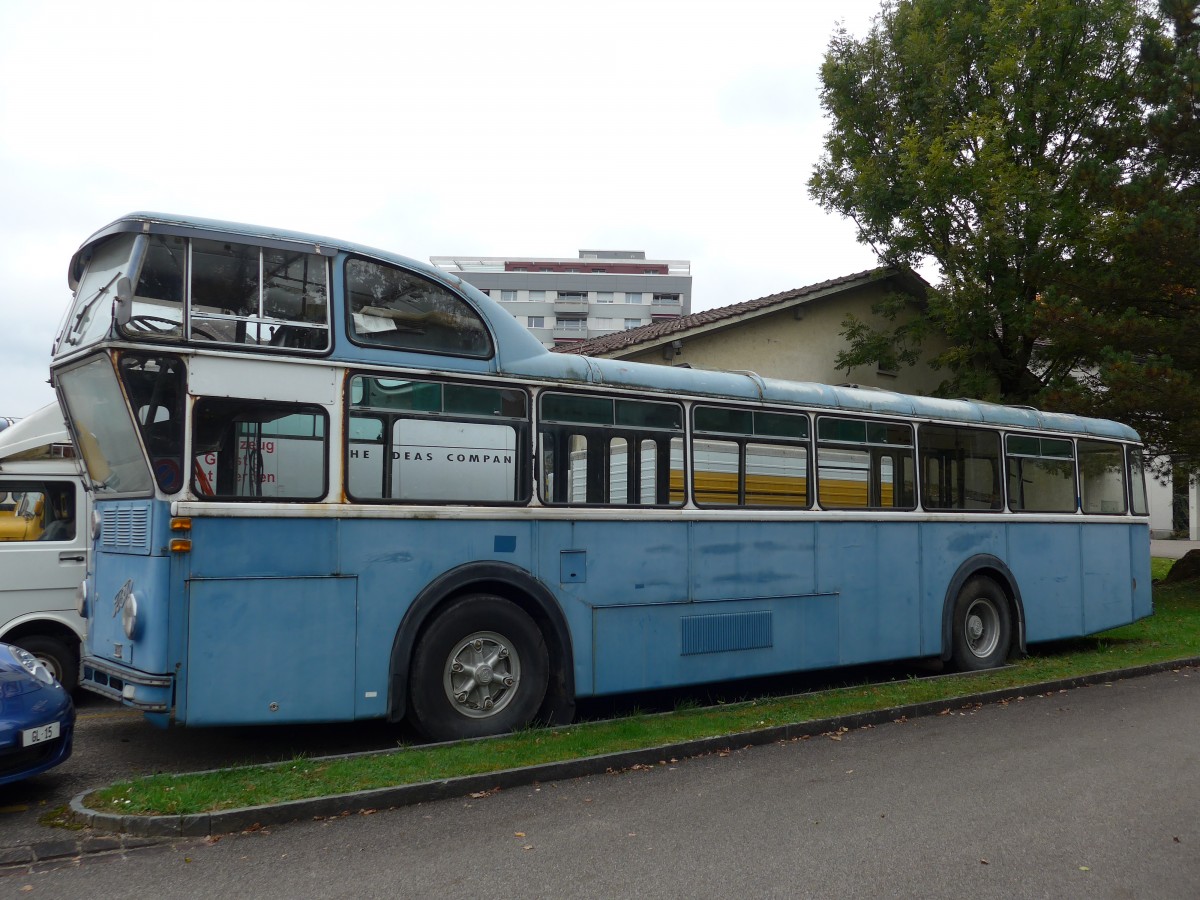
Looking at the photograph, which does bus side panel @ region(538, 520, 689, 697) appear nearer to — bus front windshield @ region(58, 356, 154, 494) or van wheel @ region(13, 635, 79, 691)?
bus front windshield @ region(58, 356, 154, 494)

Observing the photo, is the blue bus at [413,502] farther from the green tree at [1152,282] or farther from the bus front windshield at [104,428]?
the green tree at [1152,282]

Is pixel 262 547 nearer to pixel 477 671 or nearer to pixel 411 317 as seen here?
pixel 477 671

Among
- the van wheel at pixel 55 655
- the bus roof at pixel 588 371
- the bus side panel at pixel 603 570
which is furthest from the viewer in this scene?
the van wheel at pixel 55 655

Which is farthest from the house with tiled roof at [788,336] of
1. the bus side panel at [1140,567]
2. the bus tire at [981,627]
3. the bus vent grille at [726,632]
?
the bus vent grille at [726,632]

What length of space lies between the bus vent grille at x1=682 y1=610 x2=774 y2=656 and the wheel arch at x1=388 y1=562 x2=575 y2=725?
1.32 meters

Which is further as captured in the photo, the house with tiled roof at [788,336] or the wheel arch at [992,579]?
the house with tiled roof at [788,336]

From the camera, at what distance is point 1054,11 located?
19.5m

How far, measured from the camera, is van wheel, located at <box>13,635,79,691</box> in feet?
29.5

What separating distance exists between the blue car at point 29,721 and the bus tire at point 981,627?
8980mm

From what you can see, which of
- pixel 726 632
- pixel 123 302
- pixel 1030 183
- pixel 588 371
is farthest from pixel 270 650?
pixel 1030 183

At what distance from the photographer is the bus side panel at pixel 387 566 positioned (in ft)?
23.6

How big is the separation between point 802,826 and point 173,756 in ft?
15.4

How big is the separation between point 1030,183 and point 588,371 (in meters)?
13.8

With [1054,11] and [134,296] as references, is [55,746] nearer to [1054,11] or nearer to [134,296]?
[134,296]
